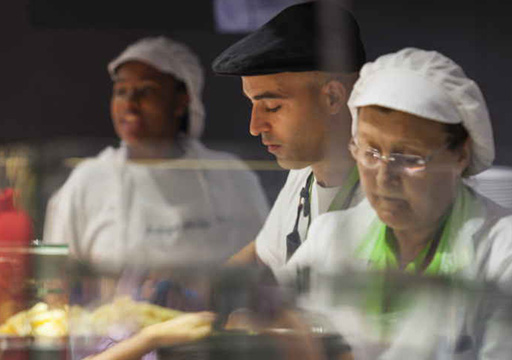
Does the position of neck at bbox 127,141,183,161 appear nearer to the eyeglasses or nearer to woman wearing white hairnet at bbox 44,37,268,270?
woman wearing white hairnet at bbox 44,37,268,270

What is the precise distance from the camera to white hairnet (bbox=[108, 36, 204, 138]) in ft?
8.04

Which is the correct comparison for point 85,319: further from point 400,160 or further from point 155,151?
point 400,160

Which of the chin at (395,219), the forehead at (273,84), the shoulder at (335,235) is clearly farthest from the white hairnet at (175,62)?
the chin at (395,219)

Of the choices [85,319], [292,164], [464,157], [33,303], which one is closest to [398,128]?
[464,157]

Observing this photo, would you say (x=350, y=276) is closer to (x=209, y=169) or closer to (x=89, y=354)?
(x=209, y=169)

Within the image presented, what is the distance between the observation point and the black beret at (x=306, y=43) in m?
2.38

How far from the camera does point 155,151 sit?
2.46 m

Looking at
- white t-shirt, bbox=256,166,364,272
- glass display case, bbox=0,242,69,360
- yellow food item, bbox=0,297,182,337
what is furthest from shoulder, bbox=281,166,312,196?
glass display case, bbox=0,242,69,360

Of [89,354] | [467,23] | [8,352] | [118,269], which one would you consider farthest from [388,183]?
[8,352]

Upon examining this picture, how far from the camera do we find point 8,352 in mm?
2459

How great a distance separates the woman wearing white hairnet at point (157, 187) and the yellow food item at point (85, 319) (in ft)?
0.38

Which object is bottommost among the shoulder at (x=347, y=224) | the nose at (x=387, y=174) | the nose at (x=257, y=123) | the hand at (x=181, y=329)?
the hand at (x=181, y=329)

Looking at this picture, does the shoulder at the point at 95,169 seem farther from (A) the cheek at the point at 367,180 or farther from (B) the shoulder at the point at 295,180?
(A) the cheek at the point at 367,180

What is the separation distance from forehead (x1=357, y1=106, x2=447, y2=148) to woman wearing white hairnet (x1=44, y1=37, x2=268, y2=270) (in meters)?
0.32
